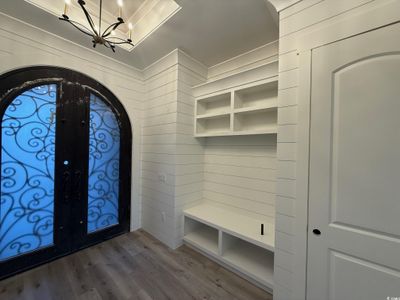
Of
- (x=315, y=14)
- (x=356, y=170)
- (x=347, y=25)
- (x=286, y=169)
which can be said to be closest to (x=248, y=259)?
(x=286, y=169)

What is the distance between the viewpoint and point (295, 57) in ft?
4.33

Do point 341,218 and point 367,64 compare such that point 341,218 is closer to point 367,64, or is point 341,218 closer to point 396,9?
point 367,64

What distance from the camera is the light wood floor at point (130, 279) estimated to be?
1584 millimetres

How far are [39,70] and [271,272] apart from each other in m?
3.47

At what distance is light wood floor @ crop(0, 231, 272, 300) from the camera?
1.58 meters

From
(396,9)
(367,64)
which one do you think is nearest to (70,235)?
(367,64)

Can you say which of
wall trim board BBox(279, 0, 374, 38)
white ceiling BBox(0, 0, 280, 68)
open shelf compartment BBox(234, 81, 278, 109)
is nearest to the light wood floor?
open shelf compartment BBox(234, 81, 278, 109)

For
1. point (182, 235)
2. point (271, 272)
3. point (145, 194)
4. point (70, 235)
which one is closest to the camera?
point (271, 272)

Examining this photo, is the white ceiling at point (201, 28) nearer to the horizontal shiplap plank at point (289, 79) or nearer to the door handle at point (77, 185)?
the horizontal shiplap plank at point (289, 79)

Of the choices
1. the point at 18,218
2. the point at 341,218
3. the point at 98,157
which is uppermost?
the point at 98,157

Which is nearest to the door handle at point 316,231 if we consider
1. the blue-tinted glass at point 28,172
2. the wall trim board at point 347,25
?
the wall trim board at point 347,25

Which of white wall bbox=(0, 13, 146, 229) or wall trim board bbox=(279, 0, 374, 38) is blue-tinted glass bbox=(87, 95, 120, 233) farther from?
wall trim board bbox=(279, 0, 374, 38)

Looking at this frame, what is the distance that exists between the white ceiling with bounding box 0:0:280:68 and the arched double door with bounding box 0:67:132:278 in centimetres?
52

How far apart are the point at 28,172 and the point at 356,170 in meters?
3.10
